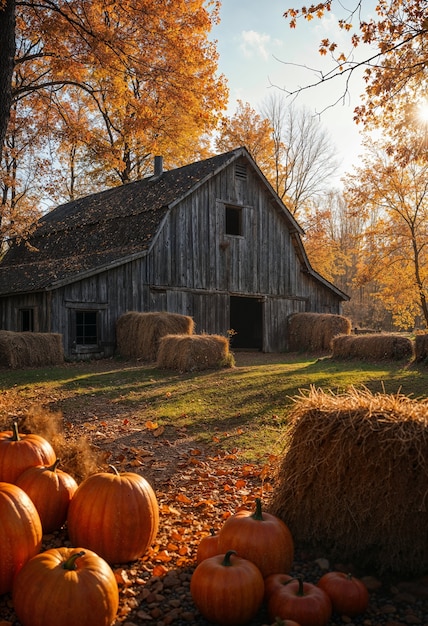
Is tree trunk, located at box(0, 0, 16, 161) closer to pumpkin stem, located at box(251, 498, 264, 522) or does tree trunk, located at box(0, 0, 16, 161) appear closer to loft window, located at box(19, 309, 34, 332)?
pumpkin stem, located at box(251, 498, 264, 522)

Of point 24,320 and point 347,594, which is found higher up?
point 24,320

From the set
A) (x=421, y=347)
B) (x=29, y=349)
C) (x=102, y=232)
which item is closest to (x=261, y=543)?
(x=421, y=347)

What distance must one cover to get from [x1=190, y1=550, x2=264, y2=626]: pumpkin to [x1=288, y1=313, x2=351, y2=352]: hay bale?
60.4ft

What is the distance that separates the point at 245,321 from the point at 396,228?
28.6 feet

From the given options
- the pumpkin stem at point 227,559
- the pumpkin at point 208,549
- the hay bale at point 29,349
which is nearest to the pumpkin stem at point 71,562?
the pumpkin stem at point 227,559

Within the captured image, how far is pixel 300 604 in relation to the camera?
3092mm

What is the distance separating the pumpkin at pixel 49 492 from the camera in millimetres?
4066

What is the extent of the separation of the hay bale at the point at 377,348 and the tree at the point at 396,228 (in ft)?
34.0

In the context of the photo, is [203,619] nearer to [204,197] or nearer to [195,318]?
[195,318]

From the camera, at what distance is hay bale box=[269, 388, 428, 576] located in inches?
145

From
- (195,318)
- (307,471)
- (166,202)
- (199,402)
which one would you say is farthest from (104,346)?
(307,471)

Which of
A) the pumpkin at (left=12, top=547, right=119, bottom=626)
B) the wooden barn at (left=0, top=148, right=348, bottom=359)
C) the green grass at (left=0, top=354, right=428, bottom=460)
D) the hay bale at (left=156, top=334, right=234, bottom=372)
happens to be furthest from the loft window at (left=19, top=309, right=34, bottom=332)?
the pumpkin at (left=12, top=547, right=119, bottom=626)

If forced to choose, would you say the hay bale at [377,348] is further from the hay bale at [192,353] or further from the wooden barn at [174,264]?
the wooden barn at [174,264]

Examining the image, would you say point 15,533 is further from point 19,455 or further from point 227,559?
point 227,559
